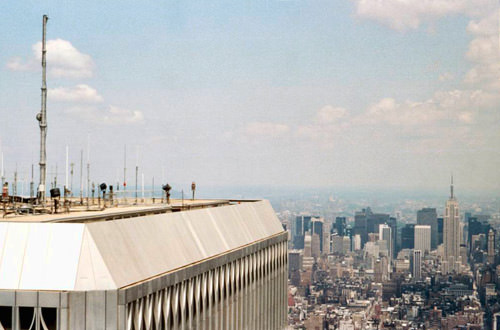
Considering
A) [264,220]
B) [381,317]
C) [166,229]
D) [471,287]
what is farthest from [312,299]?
[166,229]

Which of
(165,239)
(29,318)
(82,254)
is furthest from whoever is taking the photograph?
(165,239)

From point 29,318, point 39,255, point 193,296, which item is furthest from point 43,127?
point 29,318

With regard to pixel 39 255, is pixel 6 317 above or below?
below

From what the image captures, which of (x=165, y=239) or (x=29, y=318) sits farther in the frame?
(x=165, y=239)

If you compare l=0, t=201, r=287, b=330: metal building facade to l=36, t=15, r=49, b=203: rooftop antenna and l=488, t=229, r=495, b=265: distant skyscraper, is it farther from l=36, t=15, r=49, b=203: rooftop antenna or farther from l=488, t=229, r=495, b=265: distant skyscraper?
l=488, t=229, r=495, b=265: distant skyscraper

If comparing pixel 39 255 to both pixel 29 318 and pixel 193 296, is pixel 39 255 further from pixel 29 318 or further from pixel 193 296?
pixel 193 296

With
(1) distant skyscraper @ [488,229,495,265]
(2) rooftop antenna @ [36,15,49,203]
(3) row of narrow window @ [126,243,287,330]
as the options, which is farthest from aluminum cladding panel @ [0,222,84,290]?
(1) distant skyscraper @ [488,229,495,265]

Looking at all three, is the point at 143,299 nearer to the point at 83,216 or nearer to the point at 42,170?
the point at 83,216

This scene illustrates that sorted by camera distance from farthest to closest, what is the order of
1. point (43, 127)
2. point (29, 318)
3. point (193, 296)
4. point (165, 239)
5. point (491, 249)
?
point (491, 249) → point (43, 127) → point (193, 296) → point (165, 239) → point (29, 318)

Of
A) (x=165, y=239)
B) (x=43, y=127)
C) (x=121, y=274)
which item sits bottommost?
(x=121, y=274)

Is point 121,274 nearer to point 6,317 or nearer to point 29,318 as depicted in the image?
Answer: point 29,318
